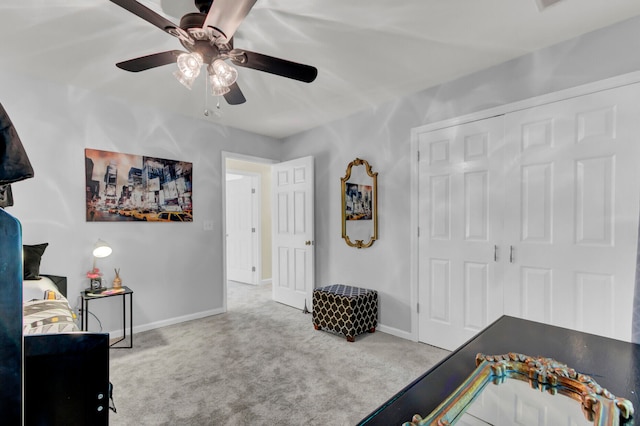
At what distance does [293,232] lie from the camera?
4316 mm

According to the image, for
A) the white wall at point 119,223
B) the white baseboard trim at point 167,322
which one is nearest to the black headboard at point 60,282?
the white wall at point 119,223

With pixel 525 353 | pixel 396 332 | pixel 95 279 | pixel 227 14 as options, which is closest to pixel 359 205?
pixel 396 332

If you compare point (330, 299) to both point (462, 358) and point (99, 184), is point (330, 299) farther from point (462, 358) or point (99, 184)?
point (99, 184)

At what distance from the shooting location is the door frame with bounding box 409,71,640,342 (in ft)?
6.78

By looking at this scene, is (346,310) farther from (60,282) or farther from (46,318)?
(60,282)

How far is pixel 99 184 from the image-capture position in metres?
3.11

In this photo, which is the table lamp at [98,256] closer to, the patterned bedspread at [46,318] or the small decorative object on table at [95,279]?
the small decorative object on table at [95,279]

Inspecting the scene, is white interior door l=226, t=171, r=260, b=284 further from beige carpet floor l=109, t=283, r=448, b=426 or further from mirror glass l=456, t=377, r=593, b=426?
mirror glass l=456, t=377, r=593, b=426

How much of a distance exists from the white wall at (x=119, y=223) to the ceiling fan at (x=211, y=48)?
165 centimetres

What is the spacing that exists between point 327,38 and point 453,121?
139 cm

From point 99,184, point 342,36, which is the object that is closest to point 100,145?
point 99,184

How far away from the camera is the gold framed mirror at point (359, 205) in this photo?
347 cm

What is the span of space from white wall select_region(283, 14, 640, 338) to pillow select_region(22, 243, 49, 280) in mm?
2768

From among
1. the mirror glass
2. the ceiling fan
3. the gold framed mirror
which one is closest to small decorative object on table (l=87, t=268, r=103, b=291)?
the ceiling fan
